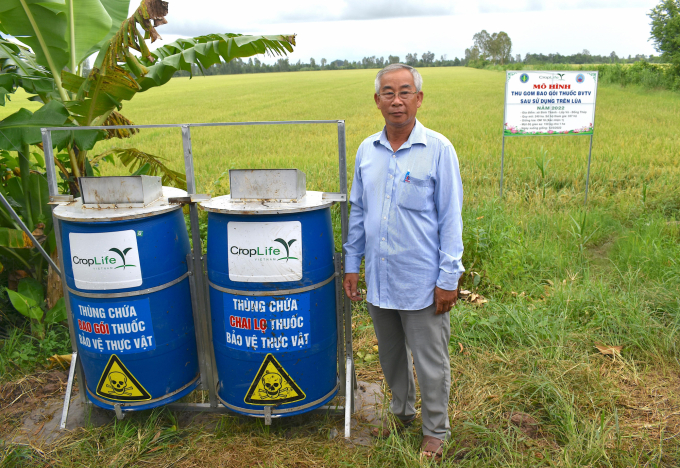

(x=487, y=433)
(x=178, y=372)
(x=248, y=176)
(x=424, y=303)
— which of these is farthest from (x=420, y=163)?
(x=178, y=372)

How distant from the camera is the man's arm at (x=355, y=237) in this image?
2.63m

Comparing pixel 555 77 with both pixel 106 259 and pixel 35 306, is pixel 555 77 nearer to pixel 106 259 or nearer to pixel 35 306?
pixel 106 259

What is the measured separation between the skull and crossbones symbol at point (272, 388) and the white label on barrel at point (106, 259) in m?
0.82

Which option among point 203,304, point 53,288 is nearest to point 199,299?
point 203,304

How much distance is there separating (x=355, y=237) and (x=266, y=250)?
0.46 meters

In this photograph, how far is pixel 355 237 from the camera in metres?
2.70

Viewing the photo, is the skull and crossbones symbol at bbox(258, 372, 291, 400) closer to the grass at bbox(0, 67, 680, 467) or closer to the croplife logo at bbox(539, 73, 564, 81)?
the grass at bbox(0, 67, 680, 467)

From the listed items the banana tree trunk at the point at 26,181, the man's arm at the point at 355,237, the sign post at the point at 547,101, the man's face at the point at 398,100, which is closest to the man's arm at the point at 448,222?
the man's face at the point at 398,100

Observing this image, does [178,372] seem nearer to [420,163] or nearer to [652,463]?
[420,163]

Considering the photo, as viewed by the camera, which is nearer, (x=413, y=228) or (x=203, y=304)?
(x=413, y=228)

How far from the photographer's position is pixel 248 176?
2.66 meters

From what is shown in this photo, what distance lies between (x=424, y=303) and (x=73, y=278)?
179 centimetres

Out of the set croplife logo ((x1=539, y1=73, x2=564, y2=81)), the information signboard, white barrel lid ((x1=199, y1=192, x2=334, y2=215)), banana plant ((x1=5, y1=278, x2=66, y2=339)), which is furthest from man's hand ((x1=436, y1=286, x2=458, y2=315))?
croplife logo ((x1=539, y1=73, x2=564, y2=81))

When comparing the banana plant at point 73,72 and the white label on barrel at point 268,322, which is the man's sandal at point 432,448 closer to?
the white label on barrel at point 268,322
